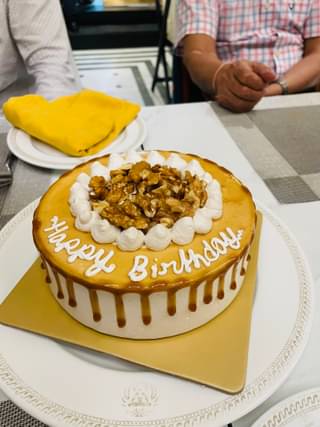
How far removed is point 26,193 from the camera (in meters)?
0.96

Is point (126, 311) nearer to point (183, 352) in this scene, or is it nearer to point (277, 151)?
point (183, 352)

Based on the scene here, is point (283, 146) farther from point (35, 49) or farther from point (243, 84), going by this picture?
point (35, 49)

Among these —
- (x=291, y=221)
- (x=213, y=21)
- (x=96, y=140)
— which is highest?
(x=213, y=21)

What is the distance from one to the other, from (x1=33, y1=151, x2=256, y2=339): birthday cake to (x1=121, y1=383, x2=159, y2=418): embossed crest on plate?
0.28ft

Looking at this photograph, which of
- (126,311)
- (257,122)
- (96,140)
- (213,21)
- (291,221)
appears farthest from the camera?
(213,21)

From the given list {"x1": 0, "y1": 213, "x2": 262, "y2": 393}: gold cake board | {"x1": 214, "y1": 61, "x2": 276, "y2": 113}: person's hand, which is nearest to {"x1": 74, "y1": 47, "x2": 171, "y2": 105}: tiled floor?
{"x1": 214, "y1": 61, "x2": 276, "y2": 113}: person's hand

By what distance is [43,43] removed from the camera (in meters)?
1.59

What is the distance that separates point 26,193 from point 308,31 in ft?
4.24

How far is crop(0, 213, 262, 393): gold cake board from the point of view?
0.57 metres

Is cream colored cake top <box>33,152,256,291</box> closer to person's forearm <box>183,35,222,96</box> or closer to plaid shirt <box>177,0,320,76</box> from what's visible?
person's forearm <box>183,35,222,96</box>

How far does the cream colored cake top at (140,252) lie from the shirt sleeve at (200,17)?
1071mm

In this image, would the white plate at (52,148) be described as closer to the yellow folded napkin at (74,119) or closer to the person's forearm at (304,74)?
the yellow folded napkin at (74,119)

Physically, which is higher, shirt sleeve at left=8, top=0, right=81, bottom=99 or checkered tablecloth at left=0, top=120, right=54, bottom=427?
shirt sleeve at left=8, top=0, right=81, bottom=99

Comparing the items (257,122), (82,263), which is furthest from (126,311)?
(257,122)
